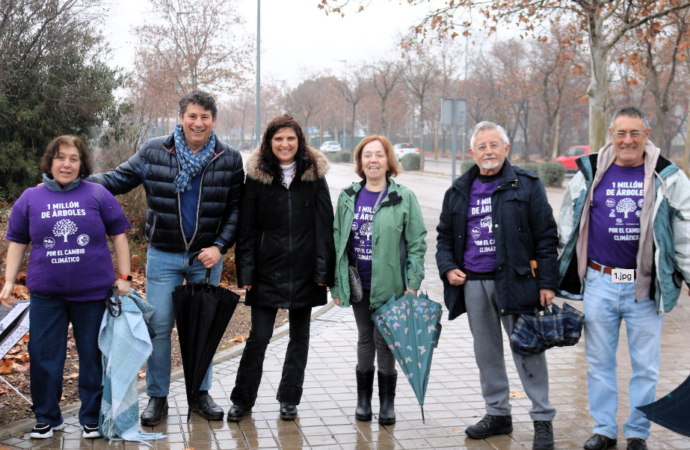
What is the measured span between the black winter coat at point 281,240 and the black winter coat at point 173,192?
0.12 meters

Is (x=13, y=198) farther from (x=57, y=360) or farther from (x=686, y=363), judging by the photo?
(x=686, y=363)

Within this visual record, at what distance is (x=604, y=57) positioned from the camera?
393 inches

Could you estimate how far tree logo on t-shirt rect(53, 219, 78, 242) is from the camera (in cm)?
375

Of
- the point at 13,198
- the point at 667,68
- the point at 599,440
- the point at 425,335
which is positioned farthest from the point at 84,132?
the point at 667,68

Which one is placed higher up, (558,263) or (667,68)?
(667,68)

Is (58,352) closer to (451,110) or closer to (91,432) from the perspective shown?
(91,432)

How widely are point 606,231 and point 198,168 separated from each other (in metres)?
2.46

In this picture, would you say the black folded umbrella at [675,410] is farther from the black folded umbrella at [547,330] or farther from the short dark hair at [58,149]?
the short dark hair at [58,149]

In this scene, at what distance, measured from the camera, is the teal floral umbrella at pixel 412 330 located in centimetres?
402

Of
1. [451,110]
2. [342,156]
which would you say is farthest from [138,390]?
[342,156]

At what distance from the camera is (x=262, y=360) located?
436 cm

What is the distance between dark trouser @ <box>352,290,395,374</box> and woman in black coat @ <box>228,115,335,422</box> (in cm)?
27

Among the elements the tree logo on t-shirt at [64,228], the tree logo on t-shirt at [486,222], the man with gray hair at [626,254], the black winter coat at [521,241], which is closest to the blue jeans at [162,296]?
the tree logo on t-shirt at [64,228]

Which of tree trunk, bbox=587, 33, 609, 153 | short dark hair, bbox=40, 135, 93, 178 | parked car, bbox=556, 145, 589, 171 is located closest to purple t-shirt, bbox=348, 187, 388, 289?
short dark hair, bbox=40, 135, 93, 178
